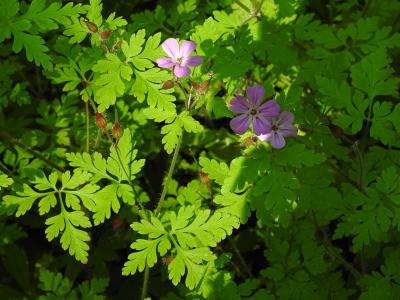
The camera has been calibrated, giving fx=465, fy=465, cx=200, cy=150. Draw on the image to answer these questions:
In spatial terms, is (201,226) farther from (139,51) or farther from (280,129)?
(139,51)

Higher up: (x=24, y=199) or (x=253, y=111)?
(x=253, y=111)

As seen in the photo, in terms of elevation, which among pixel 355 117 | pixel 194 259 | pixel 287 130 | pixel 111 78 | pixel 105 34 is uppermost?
pixel 105 34

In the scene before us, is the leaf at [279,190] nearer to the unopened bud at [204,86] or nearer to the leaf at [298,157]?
the leaf at [298,157]

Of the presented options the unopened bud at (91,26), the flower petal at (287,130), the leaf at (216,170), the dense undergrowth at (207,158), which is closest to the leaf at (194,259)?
the dense undergrowth at (207,158)

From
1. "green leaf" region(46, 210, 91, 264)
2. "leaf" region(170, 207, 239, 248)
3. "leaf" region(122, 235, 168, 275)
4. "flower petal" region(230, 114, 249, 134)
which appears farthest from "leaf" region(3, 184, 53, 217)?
"flower petal" region(230, 114, 249, 134)

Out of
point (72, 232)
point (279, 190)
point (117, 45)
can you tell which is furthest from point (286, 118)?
point (72, 232)

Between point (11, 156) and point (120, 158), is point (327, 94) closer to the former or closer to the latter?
point (120, 158)

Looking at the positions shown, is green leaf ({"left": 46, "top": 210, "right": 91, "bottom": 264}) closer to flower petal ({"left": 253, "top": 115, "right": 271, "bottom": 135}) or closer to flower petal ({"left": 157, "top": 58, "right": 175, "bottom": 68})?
flower petal ({"left": 157, "top": 58, "right": 175, "bottom": 68})

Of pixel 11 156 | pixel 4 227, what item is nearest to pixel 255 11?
pixel 11 156

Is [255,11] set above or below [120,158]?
above
